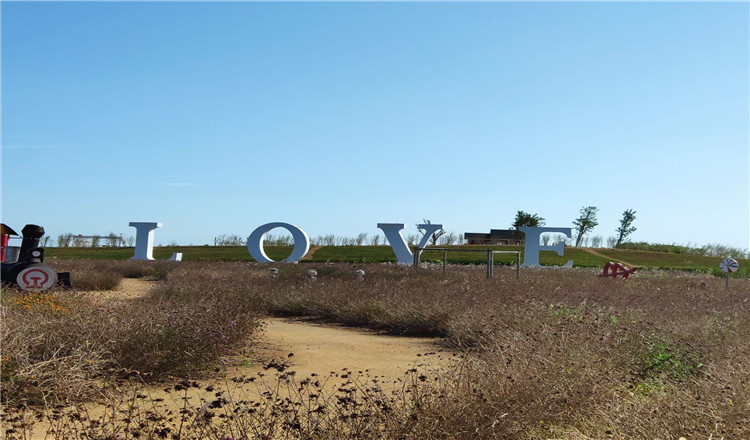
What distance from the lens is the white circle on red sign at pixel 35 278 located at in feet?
37.9

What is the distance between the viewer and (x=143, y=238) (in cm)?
2995

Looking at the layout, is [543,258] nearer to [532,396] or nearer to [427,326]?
[427,326]

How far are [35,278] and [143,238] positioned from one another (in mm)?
18794

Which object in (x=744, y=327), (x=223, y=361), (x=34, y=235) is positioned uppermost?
(x=34, y=235)

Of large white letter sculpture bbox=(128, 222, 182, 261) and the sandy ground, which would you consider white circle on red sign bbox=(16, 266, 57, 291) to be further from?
large white letter sculpture bbox=(128, 222, 182, 261)

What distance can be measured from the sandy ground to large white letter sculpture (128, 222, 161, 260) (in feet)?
66.9

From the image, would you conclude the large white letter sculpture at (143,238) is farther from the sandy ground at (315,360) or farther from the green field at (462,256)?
the sandy ground at (315,360)

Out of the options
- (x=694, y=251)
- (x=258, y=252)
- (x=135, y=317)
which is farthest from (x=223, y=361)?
(x=694, y=251)

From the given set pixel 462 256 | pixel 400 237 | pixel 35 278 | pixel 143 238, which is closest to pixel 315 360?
pixel 35 278

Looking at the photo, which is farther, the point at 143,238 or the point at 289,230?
the point at 143,238

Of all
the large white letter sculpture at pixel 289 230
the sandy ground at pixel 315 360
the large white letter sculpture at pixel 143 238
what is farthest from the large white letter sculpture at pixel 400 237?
the sandy ground at pixel 315 360

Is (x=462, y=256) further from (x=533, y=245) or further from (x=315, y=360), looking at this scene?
(x=315, y=360)

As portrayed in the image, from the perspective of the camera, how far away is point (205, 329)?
6.95 metres

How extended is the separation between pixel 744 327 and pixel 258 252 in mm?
21990
